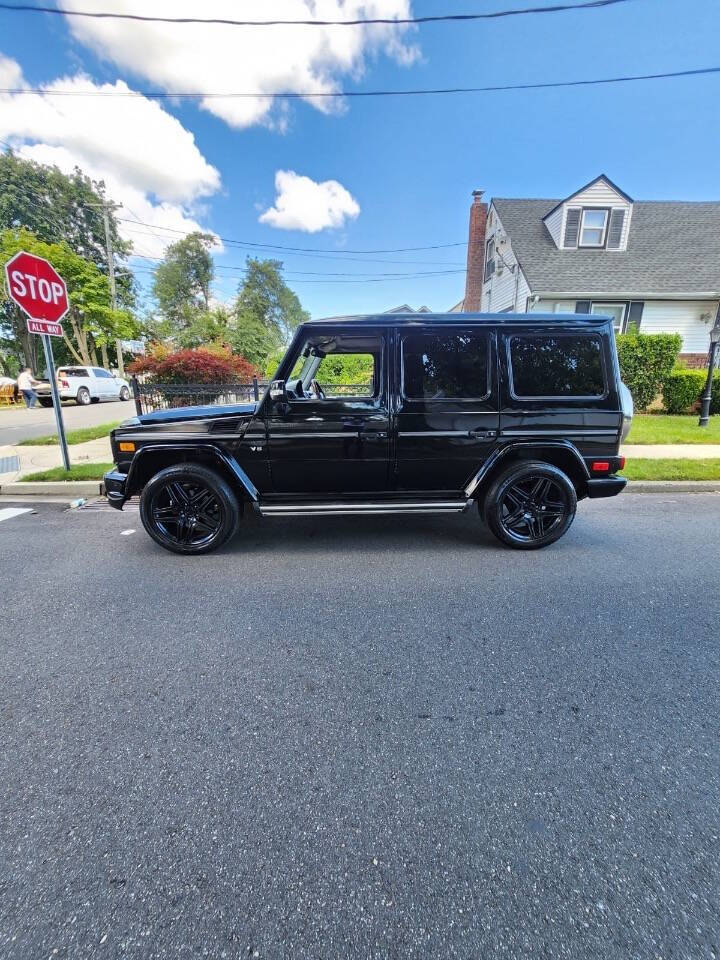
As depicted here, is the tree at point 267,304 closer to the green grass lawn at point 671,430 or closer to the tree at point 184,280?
the tree at point 184,280

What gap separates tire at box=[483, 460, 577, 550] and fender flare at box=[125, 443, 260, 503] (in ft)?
7.32

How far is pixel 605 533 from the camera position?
429cm

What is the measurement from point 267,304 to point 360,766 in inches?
1619

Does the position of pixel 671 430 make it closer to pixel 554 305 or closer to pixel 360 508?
pixel 554 305

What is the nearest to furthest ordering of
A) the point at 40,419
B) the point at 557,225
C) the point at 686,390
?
the point at 686,390 → the point at 40,419 → the point at 557,225

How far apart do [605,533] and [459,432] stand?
2.03 m

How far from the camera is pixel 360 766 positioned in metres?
1.70

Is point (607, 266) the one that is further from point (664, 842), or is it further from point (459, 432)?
point (664, 842)

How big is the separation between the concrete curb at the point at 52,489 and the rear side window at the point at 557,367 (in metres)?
5.57

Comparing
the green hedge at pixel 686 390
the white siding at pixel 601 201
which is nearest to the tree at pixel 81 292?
the white siding at pixel 601 201

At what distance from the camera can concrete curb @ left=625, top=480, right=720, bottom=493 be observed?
5.78 m

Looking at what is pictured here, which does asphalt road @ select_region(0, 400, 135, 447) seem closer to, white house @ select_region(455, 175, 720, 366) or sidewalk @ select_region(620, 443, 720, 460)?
sidewalk @ select_region(620, 443, 720, 460)

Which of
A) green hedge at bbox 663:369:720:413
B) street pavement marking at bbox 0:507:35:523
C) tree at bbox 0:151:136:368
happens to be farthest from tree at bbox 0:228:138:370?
green hedge at bbox 663:369:720:413

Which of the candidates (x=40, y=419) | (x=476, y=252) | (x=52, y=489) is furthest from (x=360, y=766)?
(x=476, y=252)
